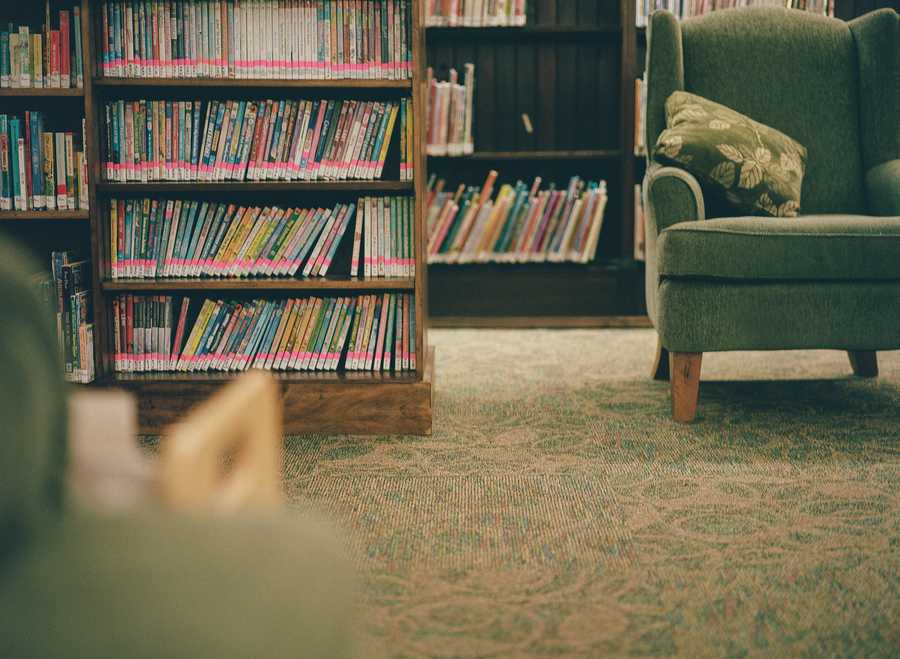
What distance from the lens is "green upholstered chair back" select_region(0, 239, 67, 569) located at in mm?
697

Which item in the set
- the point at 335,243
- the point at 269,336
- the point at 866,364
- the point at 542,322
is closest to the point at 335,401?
the point at 269,336

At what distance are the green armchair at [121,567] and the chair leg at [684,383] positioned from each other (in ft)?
5.76

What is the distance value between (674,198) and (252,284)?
3.35ft

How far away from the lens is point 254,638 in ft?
2.05

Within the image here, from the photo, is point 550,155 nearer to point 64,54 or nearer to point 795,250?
point 795,250

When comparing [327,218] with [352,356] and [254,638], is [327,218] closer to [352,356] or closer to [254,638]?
[352,356]

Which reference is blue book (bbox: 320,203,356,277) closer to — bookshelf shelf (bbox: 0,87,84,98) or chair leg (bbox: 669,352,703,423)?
bookshelf shelf (bbox: 0,87,84,98)

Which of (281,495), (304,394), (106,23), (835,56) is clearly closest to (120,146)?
(106,23)

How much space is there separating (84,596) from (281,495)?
1262 mm

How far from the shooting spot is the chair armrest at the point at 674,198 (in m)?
2.46

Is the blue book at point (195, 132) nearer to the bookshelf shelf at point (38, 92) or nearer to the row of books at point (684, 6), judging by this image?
the bookshelf shelf at point (38, 92)

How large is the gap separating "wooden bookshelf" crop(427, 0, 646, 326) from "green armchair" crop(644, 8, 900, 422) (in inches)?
42.6

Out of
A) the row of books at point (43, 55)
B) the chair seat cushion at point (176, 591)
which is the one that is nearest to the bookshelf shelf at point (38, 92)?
the row of books at point (43, 55)

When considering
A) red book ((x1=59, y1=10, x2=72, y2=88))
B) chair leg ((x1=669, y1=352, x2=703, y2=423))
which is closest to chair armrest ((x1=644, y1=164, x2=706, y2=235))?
chair leg ((x1=669, y1=352, x2=703, y2=423))
